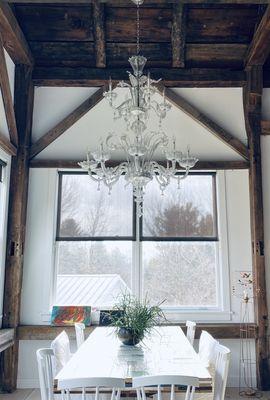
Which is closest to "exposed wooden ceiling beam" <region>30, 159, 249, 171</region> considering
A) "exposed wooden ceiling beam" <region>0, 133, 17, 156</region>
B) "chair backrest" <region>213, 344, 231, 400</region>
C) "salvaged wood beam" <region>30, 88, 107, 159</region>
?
"salvaged wood beam" <region>30, 88, 107, 159</region>

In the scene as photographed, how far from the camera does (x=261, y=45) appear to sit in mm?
4836

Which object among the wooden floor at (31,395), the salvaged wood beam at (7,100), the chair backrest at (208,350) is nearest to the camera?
the chair backrest at (208,350)

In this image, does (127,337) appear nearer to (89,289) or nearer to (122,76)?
(89,289)

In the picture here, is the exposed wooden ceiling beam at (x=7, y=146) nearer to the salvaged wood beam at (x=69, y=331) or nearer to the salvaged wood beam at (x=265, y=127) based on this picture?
the salvaged wood beam at (x=69, y=331)

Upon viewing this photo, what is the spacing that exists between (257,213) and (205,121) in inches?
59.2

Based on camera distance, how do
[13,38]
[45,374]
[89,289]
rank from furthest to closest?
[89,289], [13,38], [45,374]

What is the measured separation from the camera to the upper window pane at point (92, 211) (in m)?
5.37

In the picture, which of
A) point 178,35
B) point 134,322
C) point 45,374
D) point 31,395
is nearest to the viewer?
point 45,374

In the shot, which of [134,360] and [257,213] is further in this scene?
[257,213]

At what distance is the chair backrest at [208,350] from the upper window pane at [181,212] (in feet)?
6.65

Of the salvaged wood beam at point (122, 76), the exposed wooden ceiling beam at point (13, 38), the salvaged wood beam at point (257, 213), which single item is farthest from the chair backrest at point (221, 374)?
the exposed wooden ceiling beam at point (13, 38)

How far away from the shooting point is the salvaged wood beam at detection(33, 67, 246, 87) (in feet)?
17.7

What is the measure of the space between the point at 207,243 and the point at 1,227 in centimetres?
282

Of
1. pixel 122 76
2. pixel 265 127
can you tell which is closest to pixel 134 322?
pixel 265 127
